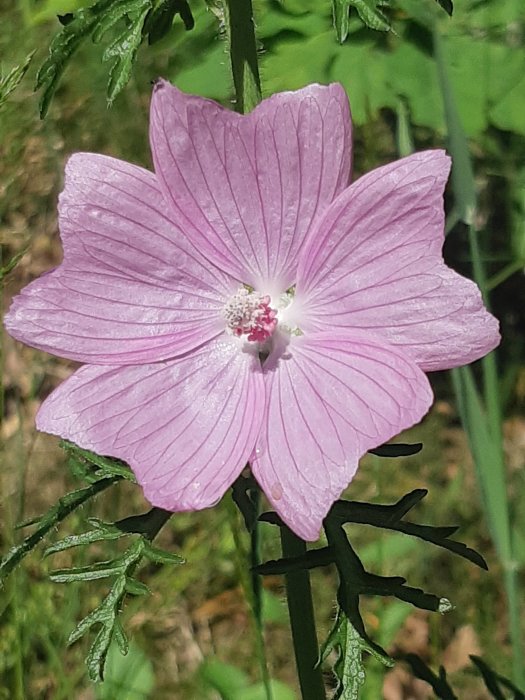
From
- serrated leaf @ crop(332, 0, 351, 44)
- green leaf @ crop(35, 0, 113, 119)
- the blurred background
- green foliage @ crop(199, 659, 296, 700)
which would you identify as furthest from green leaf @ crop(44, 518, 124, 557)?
green foliage @ crop(199, 659, 296, 700)

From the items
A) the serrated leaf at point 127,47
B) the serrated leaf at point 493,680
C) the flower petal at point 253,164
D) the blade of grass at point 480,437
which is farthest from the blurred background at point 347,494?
the serrated leaf at point 127,47

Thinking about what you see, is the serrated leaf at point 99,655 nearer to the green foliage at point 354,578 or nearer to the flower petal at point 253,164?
the green foliage at point 354,578

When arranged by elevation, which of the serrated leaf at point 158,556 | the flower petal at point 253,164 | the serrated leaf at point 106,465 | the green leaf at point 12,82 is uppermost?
the green leaf at point 12,82

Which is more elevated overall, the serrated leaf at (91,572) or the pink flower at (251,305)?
the pink flower at (251,305)

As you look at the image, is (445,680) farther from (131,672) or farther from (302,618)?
(131,672)

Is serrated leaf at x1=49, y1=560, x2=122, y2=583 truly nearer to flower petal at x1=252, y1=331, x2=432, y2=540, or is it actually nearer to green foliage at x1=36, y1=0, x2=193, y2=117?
flower petal at x1=252, y1=331, x2=432, y2=540

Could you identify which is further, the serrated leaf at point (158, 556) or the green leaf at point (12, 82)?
the green leaf at point (12, 82)

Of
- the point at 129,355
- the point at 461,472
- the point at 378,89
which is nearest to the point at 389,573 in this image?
the point at 461,472

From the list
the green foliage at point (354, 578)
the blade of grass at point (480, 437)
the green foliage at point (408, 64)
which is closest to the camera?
the green foliage at point (354, 578)
